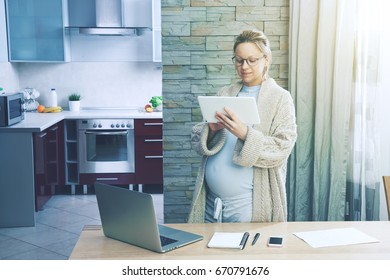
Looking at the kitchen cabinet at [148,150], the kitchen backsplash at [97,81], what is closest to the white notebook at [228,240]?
the kitchen cabinet at [148,150]

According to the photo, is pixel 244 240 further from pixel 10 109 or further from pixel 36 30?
pixel 36 30

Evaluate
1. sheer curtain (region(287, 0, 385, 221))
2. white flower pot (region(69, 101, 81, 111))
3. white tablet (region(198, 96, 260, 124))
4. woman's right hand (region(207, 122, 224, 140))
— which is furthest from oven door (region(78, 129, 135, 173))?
white tablet (region(198, 96, 260, 124))

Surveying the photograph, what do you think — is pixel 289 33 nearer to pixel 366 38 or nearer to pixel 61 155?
pixel 366 38

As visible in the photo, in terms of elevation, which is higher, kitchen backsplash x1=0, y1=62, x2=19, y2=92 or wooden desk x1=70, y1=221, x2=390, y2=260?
kitchen backsplash x1=0, y1=62, x2=19, y2=92

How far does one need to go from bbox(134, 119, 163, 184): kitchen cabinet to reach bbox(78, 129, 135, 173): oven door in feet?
0.23

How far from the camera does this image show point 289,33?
2879 millimetres

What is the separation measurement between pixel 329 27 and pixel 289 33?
0.72ft

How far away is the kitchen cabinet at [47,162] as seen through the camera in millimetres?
4332

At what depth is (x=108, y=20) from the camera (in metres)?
5.14

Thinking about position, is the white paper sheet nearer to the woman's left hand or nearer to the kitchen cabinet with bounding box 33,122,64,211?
the woman's left hand

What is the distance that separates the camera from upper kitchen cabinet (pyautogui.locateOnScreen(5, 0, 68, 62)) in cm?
494

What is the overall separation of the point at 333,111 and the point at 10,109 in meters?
2.58
